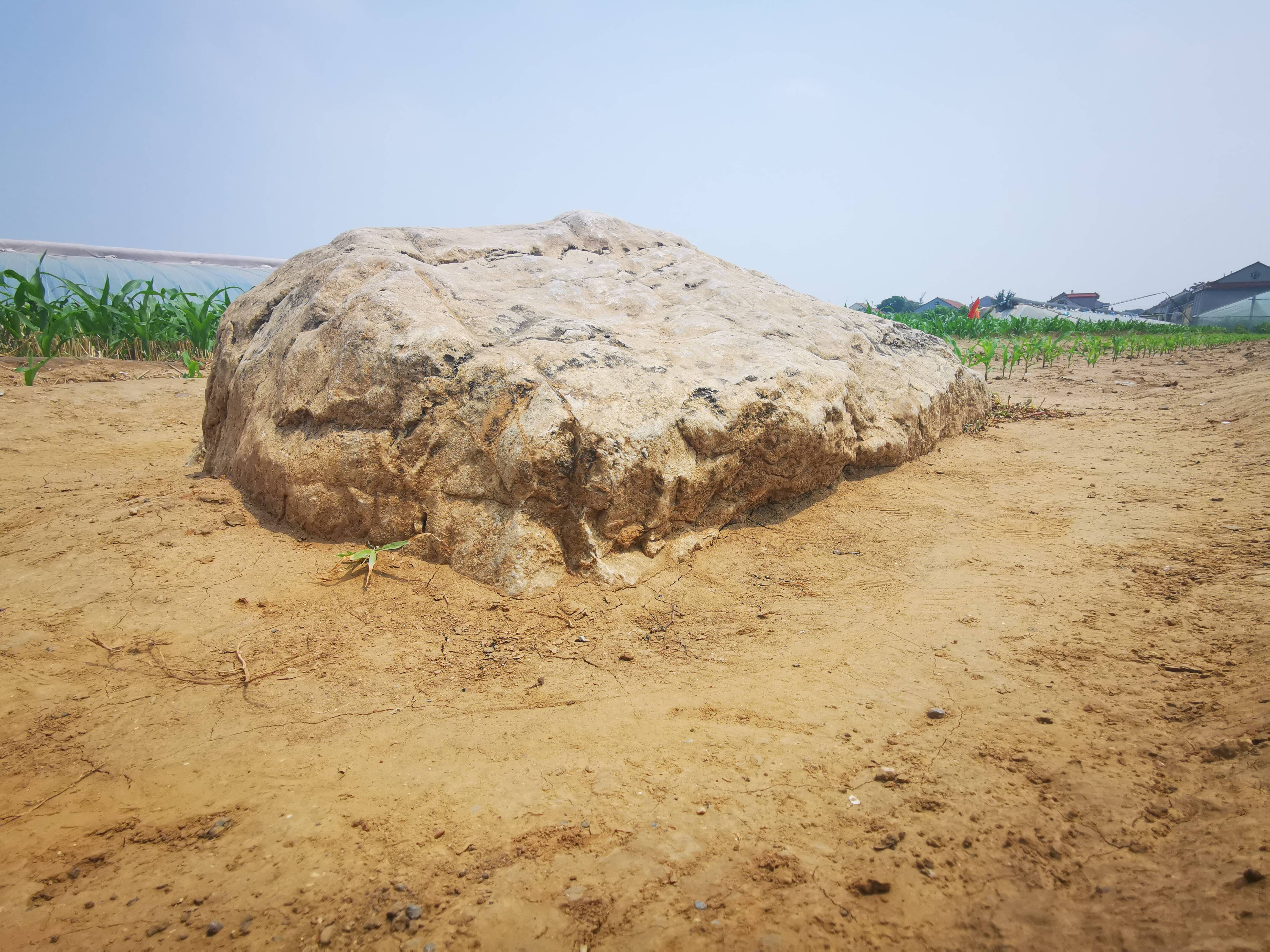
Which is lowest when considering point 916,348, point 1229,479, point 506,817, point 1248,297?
point 506,817

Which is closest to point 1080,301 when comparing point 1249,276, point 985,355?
point 1249,276

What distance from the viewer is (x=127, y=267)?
11.8 metres

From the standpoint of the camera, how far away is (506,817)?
4.69ft

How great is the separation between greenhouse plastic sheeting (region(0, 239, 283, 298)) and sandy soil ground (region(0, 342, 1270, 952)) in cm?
908

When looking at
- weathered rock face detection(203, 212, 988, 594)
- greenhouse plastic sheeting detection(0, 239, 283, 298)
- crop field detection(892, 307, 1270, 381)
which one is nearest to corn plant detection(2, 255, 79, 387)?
greenhouse plastic sheeting detection(0, 239, 283, 298)

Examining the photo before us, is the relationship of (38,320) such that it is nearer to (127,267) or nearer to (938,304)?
(127,267)

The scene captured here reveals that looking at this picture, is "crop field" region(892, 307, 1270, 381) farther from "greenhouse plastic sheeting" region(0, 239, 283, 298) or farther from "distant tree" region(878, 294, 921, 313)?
"greenhouse plastic sheeting" region(0, 239, 283, 298)

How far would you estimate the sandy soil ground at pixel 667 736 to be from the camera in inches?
45.0

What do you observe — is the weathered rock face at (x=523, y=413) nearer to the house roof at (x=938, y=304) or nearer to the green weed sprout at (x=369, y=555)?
the green weed sprout at (x=369, y=555)

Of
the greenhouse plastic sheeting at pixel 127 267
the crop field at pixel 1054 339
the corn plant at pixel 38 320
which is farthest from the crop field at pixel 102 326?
the crop field at pixel 1054 339

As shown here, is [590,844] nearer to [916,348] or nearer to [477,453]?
[477,453]

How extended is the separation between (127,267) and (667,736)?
47.9 feet

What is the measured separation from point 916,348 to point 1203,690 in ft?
11.1

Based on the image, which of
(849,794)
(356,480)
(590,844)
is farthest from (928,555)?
(356,480)
